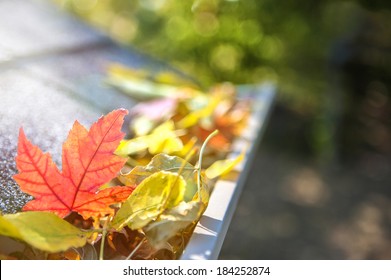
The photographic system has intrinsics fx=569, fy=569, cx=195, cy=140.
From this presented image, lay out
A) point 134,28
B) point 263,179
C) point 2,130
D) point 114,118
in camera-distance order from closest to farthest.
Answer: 1. point 114,118
2. point 2,130
3. point 263,179
4. point 134,28

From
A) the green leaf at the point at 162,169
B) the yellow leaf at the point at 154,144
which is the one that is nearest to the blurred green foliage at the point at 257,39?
the yellow leaf at the point at 154,144

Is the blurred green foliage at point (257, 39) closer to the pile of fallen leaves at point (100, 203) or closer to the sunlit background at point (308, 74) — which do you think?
the sunlit background at point (308, 74)

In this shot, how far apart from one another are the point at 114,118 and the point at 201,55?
10.9ft

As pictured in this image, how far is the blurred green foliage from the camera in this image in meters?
3.71

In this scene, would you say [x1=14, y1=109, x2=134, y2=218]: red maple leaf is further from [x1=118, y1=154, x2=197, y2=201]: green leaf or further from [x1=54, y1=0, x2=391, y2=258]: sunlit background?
[x1=54, y1=0, x2=391, y2=258]: sunlit background

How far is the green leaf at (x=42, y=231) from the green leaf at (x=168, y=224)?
0.08 m

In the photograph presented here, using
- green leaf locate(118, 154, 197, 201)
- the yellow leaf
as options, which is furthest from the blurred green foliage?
green leaf locate(118, 154, 197, 201)

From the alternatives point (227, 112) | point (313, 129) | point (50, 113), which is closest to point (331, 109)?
point (313, 129)

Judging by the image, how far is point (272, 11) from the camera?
3.69 metres

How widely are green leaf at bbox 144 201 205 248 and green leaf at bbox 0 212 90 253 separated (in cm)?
8

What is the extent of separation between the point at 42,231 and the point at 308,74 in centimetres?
374

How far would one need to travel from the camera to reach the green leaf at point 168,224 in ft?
2.13

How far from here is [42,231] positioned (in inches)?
24.3

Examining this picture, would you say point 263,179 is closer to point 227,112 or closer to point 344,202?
point 344,202
